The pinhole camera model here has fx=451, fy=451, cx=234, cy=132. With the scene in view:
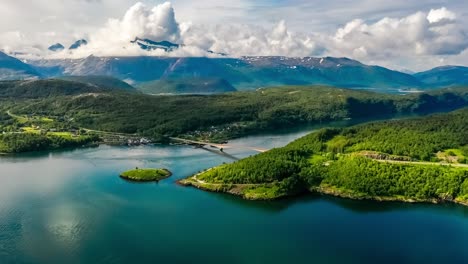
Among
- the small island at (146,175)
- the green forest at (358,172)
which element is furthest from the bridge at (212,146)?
the small island at (146,175)

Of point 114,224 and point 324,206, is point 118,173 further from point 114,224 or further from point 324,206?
point 324,206

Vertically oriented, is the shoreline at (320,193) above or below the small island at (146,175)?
above

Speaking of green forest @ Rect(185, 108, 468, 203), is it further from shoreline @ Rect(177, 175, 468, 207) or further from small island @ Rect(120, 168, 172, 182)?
small island @ Rect(120, 168, 172, 182)

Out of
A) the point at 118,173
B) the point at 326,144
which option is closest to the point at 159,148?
the point at 118,173

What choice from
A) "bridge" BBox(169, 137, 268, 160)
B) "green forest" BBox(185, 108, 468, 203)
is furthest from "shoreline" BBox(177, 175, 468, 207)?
"bridge" BBox(169, 137, 268, 160)

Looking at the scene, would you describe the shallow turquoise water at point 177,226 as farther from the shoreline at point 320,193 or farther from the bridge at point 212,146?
the bridge at point 212,146

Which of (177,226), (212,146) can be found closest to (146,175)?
(177,226)

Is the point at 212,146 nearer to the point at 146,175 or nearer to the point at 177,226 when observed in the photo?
the point at 146,175
